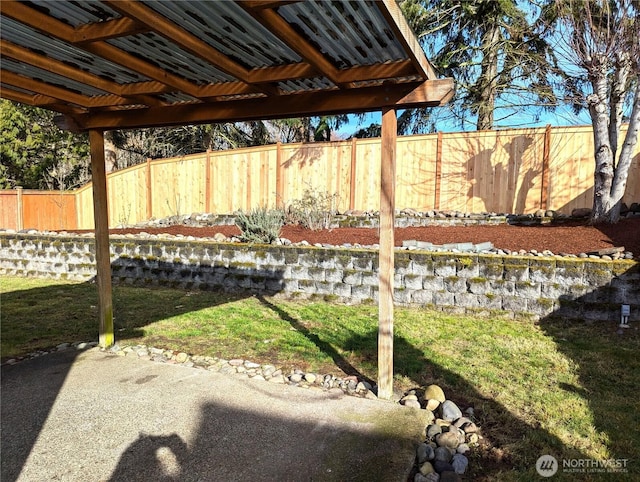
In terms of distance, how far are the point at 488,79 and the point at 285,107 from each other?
9631 mm

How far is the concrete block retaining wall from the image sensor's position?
446 cm

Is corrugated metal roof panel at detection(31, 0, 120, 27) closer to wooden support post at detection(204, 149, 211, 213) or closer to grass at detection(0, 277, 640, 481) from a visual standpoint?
grass at detection(0, 277, 640, 481)

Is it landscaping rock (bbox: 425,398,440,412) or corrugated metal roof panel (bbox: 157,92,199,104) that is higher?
corrugated metal roof panel (bbox: 157,92,199,104)

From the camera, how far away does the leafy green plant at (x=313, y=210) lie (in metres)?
8.12

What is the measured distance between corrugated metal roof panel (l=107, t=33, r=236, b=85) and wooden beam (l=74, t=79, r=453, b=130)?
0.29m

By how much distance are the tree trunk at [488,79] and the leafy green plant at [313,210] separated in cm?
489

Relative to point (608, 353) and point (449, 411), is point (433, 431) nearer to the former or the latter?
point (449, 411)

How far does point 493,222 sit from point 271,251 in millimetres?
4786

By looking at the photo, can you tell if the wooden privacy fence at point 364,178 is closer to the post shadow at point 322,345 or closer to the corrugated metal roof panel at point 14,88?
the post shadow at point 322,345

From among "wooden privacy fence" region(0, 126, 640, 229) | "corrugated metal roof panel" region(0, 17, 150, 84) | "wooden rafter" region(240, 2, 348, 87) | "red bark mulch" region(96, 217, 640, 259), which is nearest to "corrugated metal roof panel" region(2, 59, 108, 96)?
"corrugated metal roof panel" region(0, 17, 150, 84)

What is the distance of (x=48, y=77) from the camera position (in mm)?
3080

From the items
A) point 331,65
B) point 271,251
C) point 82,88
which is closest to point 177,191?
point 271,251

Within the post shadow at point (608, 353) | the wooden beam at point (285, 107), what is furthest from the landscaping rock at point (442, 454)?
the wooden beam at point (285, 107)

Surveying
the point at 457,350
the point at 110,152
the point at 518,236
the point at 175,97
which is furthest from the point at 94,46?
the point at 110,152
